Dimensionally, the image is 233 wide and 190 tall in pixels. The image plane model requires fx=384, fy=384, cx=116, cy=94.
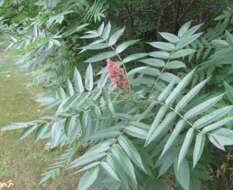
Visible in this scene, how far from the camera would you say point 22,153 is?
13.3 ft

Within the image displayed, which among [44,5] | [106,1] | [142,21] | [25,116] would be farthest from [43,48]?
[25,116]

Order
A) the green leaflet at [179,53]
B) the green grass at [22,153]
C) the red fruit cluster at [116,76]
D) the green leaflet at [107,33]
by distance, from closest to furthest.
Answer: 1. the red fruit cluster at [116,76]
2. the green leaflet at [179,53]
3. the green leaflet at [107,33]
4. the green grass at [22,153]

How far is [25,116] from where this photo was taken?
499 centimetres

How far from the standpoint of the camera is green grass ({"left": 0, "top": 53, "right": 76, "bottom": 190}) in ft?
11.4

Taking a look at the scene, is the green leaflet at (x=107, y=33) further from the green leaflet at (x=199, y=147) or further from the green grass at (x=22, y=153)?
the green grass at (x=22, y=153)

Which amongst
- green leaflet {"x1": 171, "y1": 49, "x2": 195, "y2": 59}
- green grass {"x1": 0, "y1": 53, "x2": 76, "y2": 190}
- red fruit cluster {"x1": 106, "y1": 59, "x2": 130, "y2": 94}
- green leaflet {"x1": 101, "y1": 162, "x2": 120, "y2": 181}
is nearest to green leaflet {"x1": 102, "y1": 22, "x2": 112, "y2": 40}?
green leaflet {"x1": 171, "y1": 49, "x2": 195, "y2": 59}

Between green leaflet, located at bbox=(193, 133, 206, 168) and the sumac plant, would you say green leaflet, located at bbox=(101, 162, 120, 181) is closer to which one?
the sumac plant

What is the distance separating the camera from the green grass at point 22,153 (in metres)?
3.49

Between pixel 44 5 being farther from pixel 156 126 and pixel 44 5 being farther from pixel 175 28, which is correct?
pixel 156 126

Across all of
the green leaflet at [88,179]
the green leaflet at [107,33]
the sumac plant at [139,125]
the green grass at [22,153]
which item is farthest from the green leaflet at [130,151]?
the green grass at [22,153]

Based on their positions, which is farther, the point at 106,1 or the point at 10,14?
the point at 10,14

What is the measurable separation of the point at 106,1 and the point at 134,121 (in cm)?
88

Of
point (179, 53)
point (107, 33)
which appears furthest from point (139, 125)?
point (107, 33)

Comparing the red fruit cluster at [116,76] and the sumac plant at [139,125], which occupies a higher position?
the red fruit cluster at [116,76]
